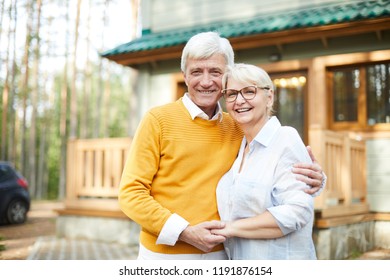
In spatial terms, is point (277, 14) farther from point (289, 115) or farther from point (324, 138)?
point (324, 138)

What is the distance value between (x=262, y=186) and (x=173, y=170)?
34 centimetres

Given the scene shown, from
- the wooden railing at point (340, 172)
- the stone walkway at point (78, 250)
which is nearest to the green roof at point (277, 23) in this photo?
the wooden railing at point (340, 172)

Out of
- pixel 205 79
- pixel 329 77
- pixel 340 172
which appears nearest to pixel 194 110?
pixel 205 79

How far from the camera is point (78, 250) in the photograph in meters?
4.85

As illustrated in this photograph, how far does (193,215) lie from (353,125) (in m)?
3.57

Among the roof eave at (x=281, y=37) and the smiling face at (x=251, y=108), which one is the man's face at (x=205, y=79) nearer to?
the smiling face at (x=251, y=108)

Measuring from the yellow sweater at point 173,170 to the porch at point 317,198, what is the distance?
2.00 metres

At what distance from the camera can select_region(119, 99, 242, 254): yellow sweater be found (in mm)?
1663

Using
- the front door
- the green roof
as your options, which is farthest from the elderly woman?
the front door

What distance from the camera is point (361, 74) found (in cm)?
485

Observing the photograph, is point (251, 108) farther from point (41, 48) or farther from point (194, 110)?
point (41, 48)

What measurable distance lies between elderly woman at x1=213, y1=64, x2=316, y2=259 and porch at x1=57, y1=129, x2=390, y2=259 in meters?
1.92

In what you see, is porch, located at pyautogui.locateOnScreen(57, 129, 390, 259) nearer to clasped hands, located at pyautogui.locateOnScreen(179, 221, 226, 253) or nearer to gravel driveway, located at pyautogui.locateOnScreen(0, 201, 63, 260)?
gravel driveway, located at pyautogui.locateOnScreen(0, 201, 63, 260)
